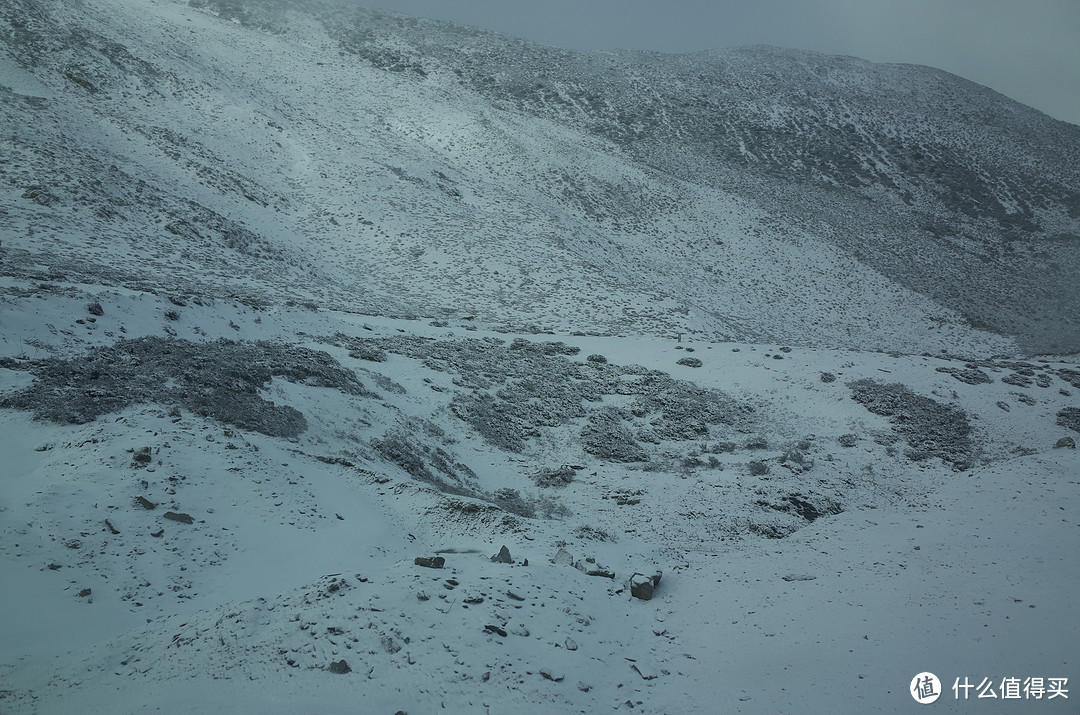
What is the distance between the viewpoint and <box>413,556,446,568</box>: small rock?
26.5 feet

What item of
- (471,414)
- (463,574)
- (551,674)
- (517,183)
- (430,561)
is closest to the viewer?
(551,674)

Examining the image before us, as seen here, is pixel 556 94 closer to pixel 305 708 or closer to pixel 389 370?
pixel 389 370

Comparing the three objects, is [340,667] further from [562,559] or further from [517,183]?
[517,183]

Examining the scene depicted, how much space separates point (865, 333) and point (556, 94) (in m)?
33.1

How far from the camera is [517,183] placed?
3797cm

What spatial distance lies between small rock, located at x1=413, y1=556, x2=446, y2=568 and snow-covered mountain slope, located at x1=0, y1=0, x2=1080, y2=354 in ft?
46.8

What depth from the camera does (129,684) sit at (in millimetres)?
5449

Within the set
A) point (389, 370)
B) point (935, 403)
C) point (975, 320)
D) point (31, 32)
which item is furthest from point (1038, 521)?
point (31, 32)

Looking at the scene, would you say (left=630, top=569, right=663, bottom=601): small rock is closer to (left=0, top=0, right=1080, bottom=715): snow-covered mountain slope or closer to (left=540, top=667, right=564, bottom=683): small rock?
(left=0, top=0, right=1080, bottom=715): snow-covered mountain slope

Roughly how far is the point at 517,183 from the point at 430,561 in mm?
33052

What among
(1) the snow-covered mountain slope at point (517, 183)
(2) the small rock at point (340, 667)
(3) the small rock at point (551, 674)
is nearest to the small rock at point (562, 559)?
(3) the small rock at point (551, 674)

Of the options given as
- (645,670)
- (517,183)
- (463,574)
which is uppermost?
(517,183)

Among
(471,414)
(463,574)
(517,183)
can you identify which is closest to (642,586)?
(463,574)

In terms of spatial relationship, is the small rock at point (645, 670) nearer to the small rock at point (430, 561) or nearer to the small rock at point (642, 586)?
the small rock at point (642, 586)
